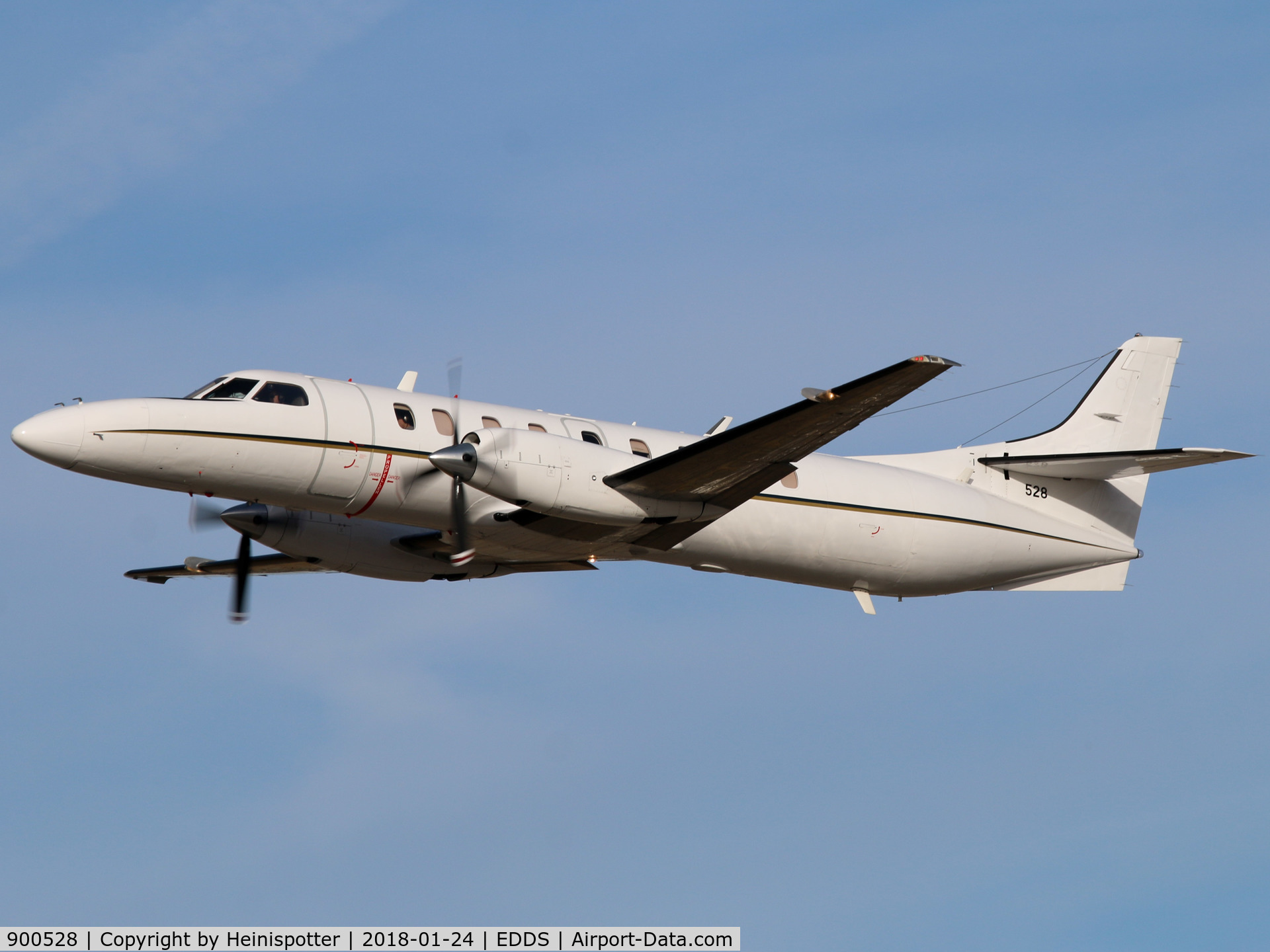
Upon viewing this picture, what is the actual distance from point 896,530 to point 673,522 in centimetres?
455

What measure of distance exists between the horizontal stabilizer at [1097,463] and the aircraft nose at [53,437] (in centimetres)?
1538

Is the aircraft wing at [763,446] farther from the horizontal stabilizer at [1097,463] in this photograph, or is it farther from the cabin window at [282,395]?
the horizontal stabilizer at [1097,463]

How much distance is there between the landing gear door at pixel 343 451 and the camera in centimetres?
1888

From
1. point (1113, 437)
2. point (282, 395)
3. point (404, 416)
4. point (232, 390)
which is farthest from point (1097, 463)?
point (232, 390)

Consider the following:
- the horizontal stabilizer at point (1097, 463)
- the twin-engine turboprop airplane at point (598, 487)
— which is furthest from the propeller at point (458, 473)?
the horizontal stabilizer at point (1097, 463)

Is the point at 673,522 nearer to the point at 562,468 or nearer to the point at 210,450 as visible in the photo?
the point at 562,468

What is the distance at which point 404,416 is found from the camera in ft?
64.1

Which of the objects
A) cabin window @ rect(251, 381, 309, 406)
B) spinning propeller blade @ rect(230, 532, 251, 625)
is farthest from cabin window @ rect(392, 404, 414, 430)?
spinning propeller blade @ rect(230, 532, 251, 625)

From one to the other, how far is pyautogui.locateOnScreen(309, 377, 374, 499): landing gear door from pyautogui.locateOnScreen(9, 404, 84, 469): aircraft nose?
3068 millimetres

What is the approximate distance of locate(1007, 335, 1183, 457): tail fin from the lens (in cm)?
2684

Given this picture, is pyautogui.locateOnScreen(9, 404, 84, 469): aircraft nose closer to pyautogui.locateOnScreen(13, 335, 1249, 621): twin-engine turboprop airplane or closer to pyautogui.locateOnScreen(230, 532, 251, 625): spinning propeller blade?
pyautogui.locateOnScreen(13, 335, 1249, 621): twin-engine turboprop airplane

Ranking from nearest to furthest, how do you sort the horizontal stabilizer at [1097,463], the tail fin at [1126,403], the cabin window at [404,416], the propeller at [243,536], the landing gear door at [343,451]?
1. the landing gear door at [343,451]
2. the cabin window at [404,416]
3. the propeller at [243,536]
4. the horizontal stabilizer at [1097,463]
5. the tail fin at [1126,403]

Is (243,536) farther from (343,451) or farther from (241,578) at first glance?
(343,451)

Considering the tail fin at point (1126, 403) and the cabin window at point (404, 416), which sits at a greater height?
the tail fin at point (1126, 403)
